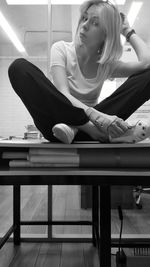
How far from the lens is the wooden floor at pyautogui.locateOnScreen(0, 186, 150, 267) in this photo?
1433 millimetres

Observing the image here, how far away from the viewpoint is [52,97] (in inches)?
28.9

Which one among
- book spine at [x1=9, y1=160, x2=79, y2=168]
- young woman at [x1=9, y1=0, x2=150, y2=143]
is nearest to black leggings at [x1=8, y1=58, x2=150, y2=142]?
young woman at [x1=9, y1=0, x2=150, y2=143]

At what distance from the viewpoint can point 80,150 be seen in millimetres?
746

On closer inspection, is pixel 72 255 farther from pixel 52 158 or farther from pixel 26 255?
pixel 52 158

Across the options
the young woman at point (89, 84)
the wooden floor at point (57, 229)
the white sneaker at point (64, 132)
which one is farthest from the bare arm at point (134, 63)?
the wooden floor at point (57, 229)

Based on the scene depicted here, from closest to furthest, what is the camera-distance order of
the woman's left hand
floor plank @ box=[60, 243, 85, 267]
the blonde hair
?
the blonde hair < the woman's left hand < floor plank @ box=[60, 243, 85, 267]

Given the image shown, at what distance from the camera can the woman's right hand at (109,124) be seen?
0.76 metres

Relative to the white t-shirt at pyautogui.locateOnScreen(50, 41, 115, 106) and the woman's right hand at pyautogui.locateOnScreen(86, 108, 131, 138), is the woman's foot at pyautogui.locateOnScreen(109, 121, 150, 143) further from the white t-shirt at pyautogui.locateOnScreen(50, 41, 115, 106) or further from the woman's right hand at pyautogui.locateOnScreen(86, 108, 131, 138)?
the white t-shirt at pyautogui.locateOnScreen(50, 41, 115, 106)

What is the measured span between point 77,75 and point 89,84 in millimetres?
50

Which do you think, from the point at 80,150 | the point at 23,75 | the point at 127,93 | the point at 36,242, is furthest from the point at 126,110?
the point at 36,242

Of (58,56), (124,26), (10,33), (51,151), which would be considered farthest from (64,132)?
(10,33)

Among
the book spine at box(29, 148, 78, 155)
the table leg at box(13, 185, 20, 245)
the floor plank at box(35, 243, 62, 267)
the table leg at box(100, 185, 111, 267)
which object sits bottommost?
the floor plank at box(35, 243, 62, 267)

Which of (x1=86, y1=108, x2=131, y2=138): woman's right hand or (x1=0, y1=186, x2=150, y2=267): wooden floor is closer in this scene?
(x1=86, y1=108, x2=131, y2=138): woman's right hand

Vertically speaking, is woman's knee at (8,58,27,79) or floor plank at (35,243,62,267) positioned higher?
woman's knee at (8,58,27,79)
